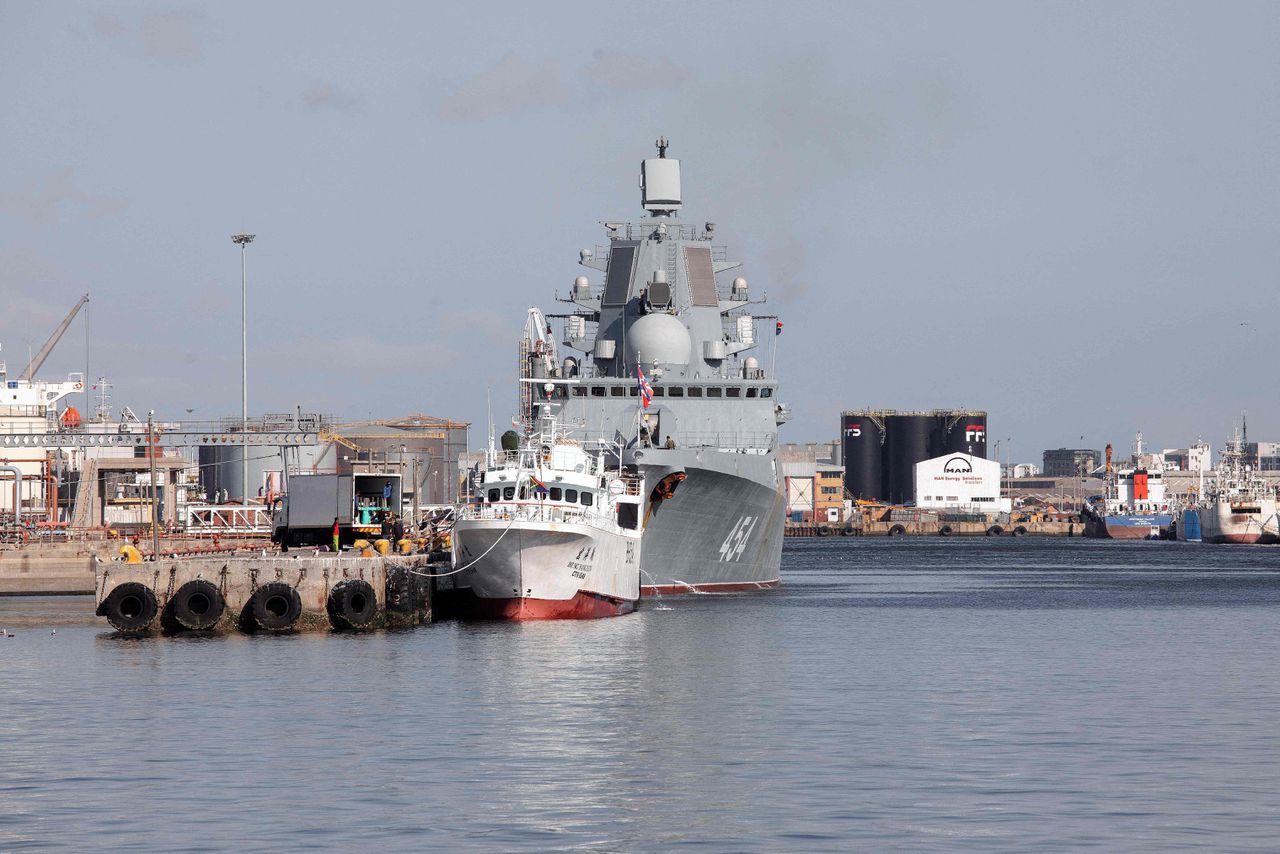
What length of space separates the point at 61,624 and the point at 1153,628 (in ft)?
127

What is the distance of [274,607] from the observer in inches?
2324

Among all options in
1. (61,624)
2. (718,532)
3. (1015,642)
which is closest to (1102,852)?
(1015,642)

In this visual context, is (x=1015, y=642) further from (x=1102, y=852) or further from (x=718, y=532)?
(x=1102, y=852)

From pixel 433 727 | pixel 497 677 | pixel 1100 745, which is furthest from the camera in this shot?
pixel 497 677

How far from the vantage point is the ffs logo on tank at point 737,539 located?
3086 inches

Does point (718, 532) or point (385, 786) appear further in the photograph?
point (718, 532)

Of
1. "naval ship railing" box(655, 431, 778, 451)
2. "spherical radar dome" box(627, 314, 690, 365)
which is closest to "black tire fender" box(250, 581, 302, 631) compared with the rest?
"naval ship railing" box(655, 431, 778, 451)

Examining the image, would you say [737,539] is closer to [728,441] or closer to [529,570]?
[728,441]

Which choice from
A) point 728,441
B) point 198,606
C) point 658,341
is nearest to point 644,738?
point 198,606

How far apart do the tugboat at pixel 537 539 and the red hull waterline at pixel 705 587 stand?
35.7ft

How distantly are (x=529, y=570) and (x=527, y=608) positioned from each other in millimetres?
1325

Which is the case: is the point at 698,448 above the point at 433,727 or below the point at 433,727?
above

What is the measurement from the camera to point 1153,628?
64.9 metres

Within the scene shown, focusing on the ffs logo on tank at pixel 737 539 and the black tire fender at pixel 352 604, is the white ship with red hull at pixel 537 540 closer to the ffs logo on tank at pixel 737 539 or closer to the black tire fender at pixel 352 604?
the black tire fender at pixel 352 604
